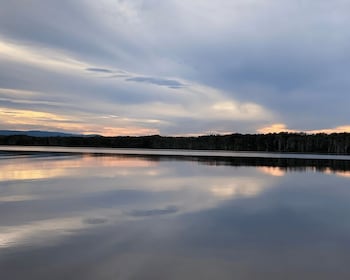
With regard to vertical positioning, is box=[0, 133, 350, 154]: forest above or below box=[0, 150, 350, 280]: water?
above

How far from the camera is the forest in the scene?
8119 centimetres

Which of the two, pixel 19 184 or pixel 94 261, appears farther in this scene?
pixel 19 184

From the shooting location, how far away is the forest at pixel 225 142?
81.2m

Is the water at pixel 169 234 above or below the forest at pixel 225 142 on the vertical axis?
below

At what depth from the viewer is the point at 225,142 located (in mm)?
94750

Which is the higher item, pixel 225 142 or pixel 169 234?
pixel 225 142

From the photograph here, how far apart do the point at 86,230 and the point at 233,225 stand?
3073mm

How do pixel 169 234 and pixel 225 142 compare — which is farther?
pixel 225 142

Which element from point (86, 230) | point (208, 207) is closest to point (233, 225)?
point (208, 207)

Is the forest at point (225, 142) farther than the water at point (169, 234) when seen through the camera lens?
Yes

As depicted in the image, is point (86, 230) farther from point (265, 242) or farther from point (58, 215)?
point (265, 242)

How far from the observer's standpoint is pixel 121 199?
10703mm

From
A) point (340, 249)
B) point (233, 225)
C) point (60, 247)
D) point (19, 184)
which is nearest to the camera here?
point (60, 247)

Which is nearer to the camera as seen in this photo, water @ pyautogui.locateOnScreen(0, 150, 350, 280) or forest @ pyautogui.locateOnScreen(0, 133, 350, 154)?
water @ pyautogui.locateOnScreen(0, 150, 350, 280)
